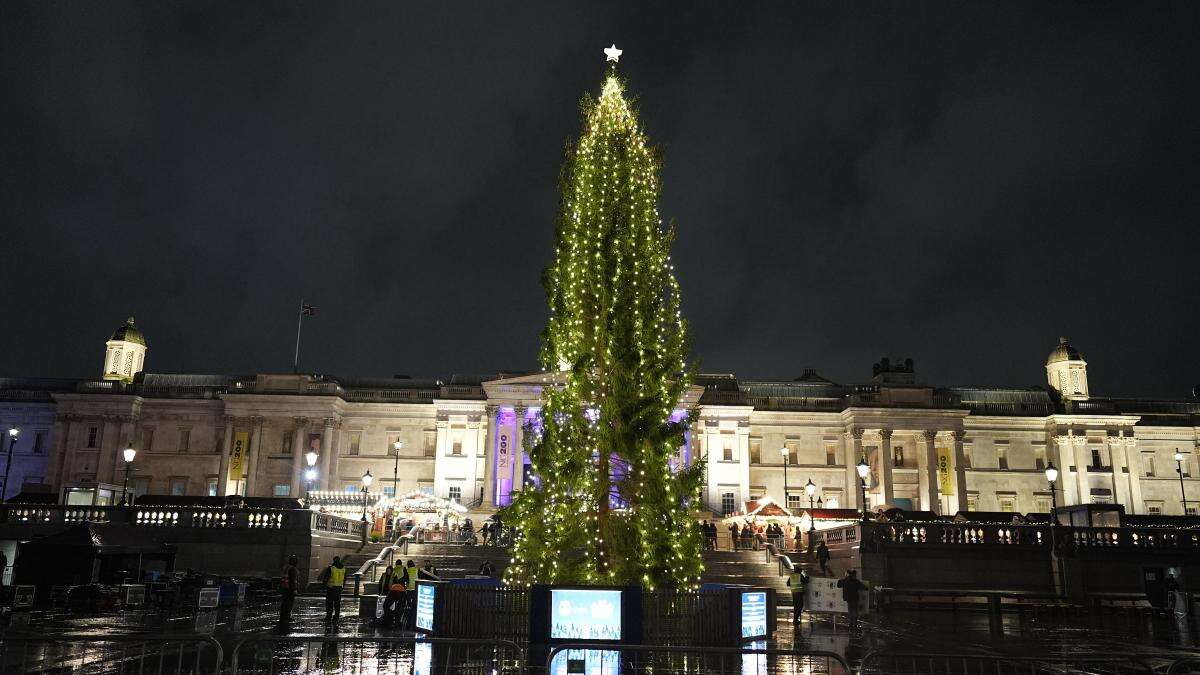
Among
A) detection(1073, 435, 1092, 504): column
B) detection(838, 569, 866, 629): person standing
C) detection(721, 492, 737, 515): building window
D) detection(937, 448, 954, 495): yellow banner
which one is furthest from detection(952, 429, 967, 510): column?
detection(838, 569, 866, 629): person standing

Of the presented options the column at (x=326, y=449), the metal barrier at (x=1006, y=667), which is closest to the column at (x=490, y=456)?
the column at (x=326, y=449)

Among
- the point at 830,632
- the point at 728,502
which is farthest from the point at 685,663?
the point at 728,502

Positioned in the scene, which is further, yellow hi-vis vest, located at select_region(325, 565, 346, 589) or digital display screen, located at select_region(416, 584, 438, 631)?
yellow hi-vis vest, located at select_region(325, 565, 346, 589)

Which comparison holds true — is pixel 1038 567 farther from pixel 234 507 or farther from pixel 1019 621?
pixel 234 507

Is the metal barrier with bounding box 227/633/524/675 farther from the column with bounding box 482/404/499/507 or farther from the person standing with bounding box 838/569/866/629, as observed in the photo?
the column with bounding box 482/404/499/507

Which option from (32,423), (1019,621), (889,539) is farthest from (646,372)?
(32,423)

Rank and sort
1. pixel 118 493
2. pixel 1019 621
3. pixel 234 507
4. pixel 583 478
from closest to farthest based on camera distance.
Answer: pixel 583 478 → pixel 1019 621 → pixel 234 507 → pixel 118 493

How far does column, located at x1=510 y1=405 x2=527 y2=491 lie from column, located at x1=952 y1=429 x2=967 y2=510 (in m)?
34.2

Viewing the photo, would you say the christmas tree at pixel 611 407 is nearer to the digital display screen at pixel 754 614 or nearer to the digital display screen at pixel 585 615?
the digital display screen at pixel 754 614

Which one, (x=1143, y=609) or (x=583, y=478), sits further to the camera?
(x=1143, y=609)

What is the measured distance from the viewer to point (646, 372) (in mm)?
20188

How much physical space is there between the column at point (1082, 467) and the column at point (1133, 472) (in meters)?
3.05

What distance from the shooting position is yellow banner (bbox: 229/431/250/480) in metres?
70.7

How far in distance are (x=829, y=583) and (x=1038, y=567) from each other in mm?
16536
